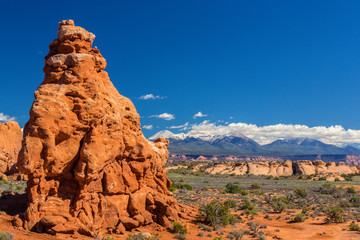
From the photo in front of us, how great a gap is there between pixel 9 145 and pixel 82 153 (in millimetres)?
35885

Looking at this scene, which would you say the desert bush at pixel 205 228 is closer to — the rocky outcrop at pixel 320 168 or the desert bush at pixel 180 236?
the desert bush at pixel 180 236

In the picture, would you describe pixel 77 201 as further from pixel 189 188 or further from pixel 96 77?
pixel 189 188

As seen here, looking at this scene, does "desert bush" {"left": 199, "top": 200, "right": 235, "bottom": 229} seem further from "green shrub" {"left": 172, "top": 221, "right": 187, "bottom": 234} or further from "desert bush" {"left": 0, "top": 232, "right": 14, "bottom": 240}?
"desert bush" {"left": 0, "top": 232, "right": 14, "bottom": 240}

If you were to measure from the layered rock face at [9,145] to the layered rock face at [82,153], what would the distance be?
103 feet

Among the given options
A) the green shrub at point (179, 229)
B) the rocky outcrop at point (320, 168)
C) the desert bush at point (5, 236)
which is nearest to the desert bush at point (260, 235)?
the green shrub at point (179, 229)

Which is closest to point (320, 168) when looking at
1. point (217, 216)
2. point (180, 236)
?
point (217, 216)

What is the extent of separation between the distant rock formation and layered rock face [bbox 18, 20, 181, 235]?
227ft

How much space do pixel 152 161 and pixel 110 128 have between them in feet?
13.7

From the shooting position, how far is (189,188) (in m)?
37.3

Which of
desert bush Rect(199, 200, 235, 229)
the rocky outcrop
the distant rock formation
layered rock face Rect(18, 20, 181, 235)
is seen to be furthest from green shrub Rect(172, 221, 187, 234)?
the rocky outcrop

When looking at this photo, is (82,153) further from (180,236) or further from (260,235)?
(260,235)

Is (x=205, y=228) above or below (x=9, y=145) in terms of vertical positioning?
below

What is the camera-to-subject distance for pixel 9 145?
40.5 m

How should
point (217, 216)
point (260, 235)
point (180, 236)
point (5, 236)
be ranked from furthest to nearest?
point (217, 216) < point (260, 235) < point (180, 236) < point (5, 236)
